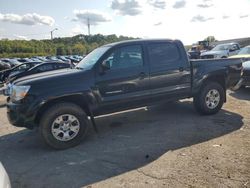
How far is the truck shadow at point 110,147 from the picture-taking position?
4746 mm

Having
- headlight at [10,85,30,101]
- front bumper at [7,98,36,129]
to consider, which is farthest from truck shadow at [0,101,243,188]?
headlight at [10,85,30,101]

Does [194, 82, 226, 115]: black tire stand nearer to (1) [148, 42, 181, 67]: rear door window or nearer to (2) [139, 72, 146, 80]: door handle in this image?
(1) [148, 42, 181, 67]: rear door window

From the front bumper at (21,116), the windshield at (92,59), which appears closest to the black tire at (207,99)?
the windshield at (92,59)

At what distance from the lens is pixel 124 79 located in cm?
641

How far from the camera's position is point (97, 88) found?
6.17 meters

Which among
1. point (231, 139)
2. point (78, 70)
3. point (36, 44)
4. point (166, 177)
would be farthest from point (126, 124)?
point (36, 44)

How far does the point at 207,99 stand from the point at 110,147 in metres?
3.04

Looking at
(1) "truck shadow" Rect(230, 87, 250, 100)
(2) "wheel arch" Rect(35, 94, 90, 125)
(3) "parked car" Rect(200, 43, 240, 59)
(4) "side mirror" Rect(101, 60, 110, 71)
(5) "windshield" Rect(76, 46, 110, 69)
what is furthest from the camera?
(3) "parked car" Rect(200, 43, 240, 59)

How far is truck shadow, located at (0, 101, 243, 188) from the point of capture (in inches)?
187

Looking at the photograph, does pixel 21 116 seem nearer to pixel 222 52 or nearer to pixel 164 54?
pixel 164 54

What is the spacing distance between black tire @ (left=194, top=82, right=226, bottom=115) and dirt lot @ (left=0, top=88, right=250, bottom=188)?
7.4 inches

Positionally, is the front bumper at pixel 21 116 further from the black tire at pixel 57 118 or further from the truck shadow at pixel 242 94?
the truck shadow at pixel 242 94

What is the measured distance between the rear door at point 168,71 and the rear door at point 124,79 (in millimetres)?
228

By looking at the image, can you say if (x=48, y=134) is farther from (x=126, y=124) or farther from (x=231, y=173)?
(x=231, y=173)
